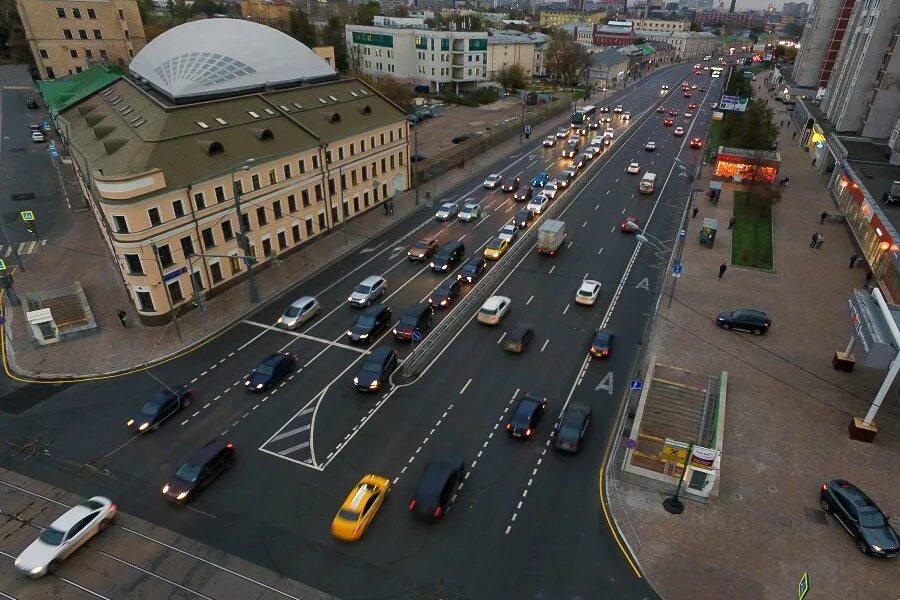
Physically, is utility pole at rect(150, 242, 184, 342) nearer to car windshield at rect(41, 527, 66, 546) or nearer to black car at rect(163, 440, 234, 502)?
black car at rect(163, 440, 234, 502)

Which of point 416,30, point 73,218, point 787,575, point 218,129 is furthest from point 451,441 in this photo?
point 416,30

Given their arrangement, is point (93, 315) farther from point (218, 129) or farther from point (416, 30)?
point (416, 30)

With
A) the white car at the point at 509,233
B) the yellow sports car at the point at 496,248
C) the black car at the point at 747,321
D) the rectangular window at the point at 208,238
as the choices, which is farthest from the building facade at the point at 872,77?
the rectangular window at the point at 208,238

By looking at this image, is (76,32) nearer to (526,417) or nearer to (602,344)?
(602,344)

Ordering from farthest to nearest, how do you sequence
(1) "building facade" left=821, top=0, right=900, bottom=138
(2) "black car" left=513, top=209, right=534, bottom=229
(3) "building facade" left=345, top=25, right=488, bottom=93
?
(3) "building facade" left=345, top=25, right=488, bottom=93 → (1) "building facade" left=821, top=0, right=900, bottom=138 → (2) "black car" left=513, top=209, right=534, bottom=229

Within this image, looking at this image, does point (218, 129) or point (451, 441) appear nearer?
point (451, 441)

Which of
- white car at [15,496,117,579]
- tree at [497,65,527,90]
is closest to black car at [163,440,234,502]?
white car at [15,496,117,579]

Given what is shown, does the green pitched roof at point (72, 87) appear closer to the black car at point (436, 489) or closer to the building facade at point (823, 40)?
the black car at point (436, 489)
